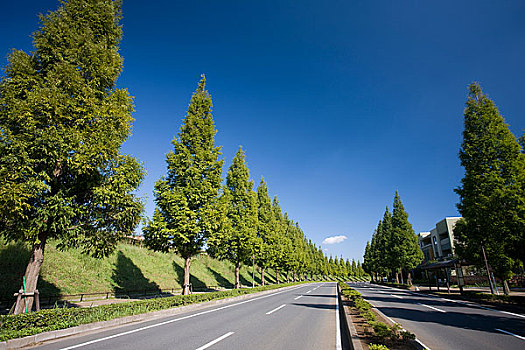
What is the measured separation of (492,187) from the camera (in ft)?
55.5

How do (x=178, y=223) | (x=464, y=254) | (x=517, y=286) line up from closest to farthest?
(x=178, y=223) → (x=464, y=254) → (x=517, y=286)

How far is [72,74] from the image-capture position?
1079 centimetres

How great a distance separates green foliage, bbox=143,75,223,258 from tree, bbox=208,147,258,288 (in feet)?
19.4

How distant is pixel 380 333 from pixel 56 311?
31.9 feet

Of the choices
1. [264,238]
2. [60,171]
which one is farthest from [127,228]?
[264,238]

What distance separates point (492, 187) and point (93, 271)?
1286 inches

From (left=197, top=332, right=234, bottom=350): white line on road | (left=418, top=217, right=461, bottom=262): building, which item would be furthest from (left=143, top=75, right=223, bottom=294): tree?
(left=418, top=217, right=461, bottom=262): building

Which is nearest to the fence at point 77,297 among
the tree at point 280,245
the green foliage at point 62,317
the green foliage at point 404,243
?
the green foliage at point 62,317

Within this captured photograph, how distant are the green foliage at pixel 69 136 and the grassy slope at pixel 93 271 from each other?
33.0 ft

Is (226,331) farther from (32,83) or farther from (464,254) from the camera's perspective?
(464,254)

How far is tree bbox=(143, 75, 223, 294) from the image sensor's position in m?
16.8

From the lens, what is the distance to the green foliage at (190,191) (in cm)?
1686

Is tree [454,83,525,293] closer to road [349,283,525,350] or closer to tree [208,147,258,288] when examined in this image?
road [349,283,525,350]

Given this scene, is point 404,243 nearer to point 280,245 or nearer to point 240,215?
point 280,245
